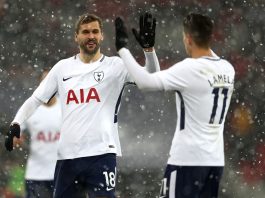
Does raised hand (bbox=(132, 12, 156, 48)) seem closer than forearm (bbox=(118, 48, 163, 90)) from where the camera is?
No

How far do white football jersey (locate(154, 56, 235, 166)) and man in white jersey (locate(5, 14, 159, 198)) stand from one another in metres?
1.36

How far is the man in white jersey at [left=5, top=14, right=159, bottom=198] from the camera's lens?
312 inches

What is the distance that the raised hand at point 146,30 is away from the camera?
716cm

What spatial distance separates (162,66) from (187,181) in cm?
854

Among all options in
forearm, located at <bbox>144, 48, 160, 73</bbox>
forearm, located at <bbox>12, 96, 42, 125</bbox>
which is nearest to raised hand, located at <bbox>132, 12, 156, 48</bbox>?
forearm, located at <bbox>144, 48, 160, 73</bbox>

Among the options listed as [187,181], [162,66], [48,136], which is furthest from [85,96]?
[162,66]

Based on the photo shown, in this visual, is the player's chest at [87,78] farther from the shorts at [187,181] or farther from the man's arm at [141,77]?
the shorts at [187,181]

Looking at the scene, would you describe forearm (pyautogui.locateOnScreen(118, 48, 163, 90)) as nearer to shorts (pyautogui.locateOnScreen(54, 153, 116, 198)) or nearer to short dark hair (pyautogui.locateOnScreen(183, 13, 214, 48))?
short dark hair (pyautogui.locateOnScreen(183, 13, 214, 48))

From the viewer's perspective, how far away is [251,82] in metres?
16.0

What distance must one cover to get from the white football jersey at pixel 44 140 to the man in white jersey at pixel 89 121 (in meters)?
1.56

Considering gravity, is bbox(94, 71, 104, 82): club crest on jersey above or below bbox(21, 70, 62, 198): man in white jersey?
above

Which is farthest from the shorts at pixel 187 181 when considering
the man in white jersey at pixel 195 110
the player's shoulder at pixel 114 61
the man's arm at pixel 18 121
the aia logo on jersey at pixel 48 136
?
the aia logo on jersey at pixel 48 136

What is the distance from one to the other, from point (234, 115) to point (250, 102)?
1.57 ft

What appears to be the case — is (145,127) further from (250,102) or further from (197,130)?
(197,130)
